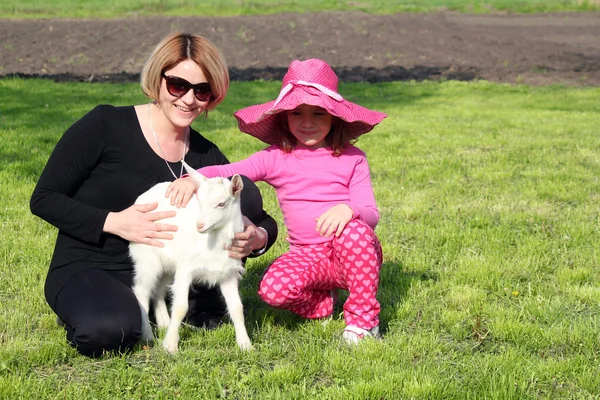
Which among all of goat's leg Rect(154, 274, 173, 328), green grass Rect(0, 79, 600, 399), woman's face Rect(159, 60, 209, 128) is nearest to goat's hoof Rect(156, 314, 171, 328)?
goat's leg Rect(154, 274, 173, 328)

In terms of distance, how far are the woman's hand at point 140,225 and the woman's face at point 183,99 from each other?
21.9 inches

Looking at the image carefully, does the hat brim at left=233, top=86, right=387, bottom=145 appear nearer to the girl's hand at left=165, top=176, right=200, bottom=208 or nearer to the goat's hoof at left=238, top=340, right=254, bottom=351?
the girl's hand at left=165, top=176, right=200, bottom=208

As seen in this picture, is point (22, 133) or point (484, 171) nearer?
point (484, 171)

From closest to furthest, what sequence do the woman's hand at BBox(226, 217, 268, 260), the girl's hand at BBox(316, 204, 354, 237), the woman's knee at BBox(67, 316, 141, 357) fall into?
1. the woman's knee at BBox(67, 316, 141, 357)
2. the woman's hand at BBox(226, 217, 268, 260)
3. the girl's hand at BBox(316, 204, 354, 237)

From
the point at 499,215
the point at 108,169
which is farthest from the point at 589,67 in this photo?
the point at 108,169

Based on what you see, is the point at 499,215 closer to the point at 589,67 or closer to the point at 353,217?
the point at 353,217

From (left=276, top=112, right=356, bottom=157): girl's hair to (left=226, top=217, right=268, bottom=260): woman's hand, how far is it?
59 centimetres

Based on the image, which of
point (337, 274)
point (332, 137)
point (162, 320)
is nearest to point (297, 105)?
point (332, 137)

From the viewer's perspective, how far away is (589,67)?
2020 centimetres

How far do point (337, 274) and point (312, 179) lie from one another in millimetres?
601

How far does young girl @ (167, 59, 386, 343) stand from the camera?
420 cm

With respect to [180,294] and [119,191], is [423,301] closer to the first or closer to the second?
[180,294]

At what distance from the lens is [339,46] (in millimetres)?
23047

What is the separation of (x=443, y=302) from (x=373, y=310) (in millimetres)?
992
